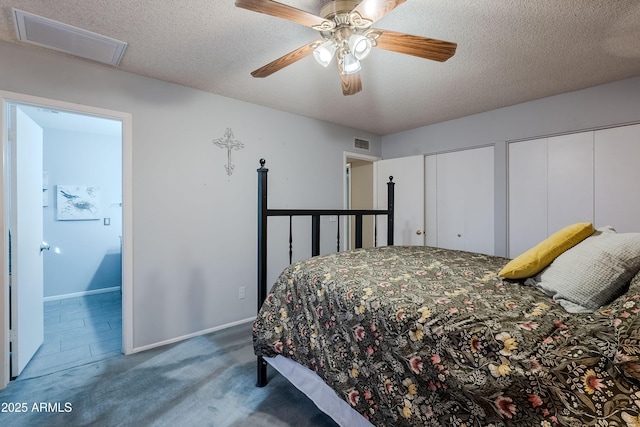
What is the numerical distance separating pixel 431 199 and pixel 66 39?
3806 mm

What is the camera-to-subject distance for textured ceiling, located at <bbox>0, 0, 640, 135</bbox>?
159cm

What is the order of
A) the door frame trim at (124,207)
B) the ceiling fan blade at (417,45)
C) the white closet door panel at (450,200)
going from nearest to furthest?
1. the ceiling fan blade at (417,45)
2. the door frame trim at (124,207)
3. the white closet door panel at (450,200)

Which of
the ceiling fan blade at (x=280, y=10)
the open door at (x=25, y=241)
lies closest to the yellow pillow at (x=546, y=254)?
the ceiling fan blade at (x=280, y=10)

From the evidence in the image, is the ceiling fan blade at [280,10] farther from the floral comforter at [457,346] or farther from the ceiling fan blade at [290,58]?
the floral comforter at [457,346]

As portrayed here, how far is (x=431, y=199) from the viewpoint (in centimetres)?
387

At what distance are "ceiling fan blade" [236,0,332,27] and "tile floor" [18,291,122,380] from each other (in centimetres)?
269

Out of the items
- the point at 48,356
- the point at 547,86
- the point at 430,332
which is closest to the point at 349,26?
the point at 430,332

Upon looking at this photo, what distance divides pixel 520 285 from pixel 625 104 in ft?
7.96

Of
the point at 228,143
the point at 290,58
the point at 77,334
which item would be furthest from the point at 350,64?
the point at 77,334

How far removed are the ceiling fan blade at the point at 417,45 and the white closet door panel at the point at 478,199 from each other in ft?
7.24

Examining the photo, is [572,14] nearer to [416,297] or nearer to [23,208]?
[416,297]

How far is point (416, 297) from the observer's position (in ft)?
3.75

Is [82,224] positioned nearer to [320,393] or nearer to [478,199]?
[320,393]

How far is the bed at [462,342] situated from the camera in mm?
707
